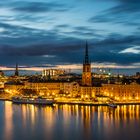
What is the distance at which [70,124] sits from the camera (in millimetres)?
15266

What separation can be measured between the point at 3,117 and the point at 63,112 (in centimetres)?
261

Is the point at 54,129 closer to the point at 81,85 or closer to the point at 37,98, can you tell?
the point at 37,98

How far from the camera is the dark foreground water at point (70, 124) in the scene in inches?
515

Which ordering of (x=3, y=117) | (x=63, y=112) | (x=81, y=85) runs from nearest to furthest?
(x=3, y=117) < (x=63, y=112) < (x=81, y=85)

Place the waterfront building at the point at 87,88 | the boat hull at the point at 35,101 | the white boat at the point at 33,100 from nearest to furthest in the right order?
the boat hull at the point at 35,101, the white boat at the point at 33,100, the waterfront building at the point at 87,88

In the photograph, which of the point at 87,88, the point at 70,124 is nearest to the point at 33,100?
the point at 87,88

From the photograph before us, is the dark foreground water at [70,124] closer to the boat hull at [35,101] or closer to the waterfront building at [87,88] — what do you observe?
the boat hull at [35,101]

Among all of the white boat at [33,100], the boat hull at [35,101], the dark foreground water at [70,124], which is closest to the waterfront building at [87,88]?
the white boat at [33,100]

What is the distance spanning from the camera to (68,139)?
496 inches

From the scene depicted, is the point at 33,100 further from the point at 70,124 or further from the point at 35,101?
the point at 70,124

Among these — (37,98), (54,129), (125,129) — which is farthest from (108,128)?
(37,98)

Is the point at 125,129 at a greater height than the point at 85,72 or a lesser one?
lesser

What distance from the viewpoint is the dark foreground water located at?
42.9ft

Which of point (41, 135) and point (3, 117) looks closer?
point (41, 135)
